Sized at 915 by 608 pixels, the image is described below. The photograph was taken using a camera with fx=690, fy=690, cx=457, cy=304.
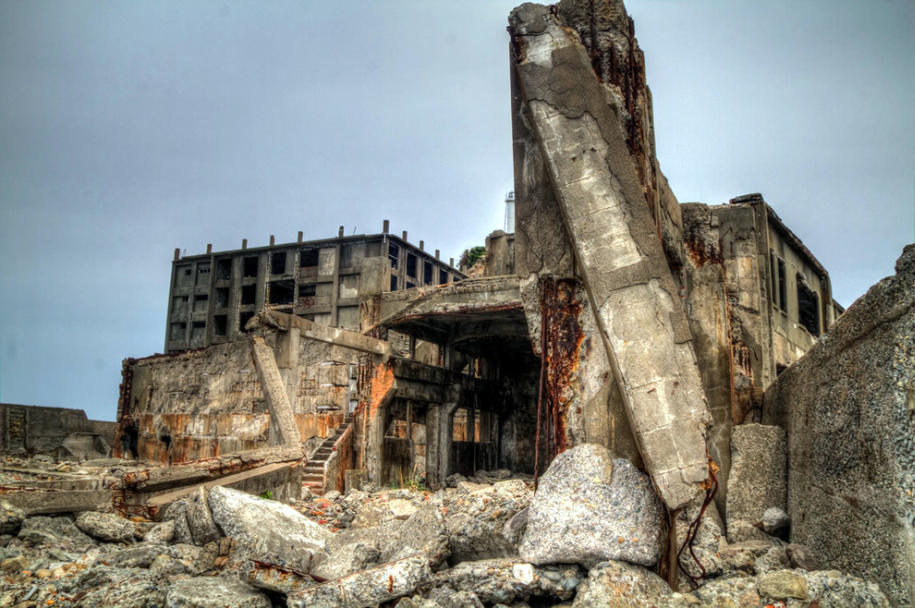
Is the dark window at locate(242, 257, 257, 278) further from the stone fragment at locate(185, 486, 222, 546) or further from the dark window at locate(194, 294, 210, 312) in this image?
the stone fragment at locate(185, 486, 222, 546)

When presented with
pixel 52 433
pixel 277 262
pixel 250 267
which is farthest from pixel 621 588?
pixel 250 267

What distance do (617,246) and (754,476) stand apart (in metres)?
2.48

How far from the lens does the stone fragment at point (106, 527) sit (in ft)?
21.2

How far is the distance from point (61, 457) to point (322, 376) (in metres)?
8.82

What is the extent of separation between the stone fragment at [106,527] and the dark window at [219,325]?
112ft

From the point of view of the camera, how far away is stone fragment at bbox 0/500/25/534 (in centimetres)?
602

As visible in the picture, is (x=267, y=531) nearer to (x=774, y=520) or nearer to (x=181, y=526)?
(x=181, y=526)

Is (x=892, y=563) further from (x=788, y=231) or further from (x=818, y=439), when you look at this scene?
(x=788, y=231)

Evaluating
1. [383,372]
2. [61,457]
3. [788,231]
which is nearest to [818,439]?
[383,372]

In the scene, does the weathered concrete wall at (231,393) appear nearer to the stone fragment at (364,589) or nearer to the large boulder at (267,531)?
the large boulder at (267,531)

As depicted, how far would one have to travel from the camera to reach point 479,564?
4238 mm

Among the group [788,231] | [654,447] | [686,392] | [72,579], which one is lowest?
[72,579]

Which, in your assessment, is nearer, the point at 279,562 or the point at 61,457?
the point at 279,562

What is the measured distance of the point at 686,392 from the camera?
429 centimetres
